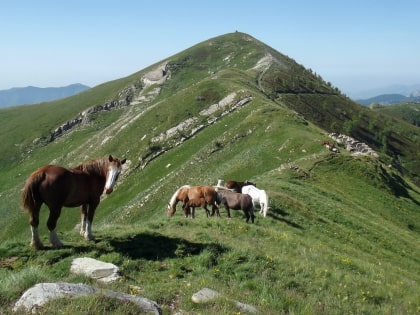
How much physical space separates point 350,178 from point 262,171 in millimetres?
9039

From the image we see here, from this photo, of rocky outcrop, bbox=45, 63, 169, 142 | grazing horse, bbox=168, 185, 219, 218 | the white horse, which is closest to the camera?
grazing horse, bbox=168, 185, 219, 218

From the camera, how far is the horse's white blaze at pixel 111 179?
13438 mm

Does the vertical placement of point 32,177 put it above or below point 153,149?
above

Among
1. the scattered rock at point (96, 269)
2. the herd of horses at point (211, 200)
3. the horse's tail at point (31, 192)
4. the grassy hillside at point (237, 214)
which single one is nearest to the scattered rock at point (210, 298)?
Answer: the grassy hillside at point (237, 214)

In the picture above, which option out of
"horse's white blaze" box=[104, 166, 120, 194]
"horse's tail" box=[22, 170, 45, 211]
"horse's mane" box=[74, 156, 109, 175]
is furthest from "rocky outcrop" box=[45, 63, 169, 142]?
"horse's tail" box=[22, 170, 45, 211]

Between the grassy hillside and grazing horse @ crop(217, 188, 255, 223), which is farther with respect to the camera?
grazing horse @ crop(217, 188, 255, 223)

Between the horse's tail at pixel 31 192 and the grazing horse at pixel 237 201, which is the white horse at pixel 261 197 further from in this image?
the horse's tail at pixel 31 192

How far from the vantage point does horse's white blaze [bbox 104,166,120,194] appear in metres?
13.4

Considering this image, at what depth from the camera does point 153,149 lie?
225 ft

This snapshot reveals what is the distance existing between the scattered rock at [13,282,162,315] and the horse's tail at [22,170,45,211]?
487 cm

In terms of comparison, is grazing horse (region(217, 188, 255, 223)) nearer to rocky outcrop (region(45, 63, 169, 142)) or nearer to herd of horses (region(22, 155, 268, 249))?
herd of horses (region(22, 155, 268, 249))

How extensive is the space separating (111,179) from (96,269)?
11.4ft

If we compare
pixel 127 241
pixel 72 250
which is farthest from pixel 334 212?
pixel 72 250

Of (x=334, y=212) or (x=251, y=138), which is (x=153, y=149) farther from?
(x=334, y=212)
